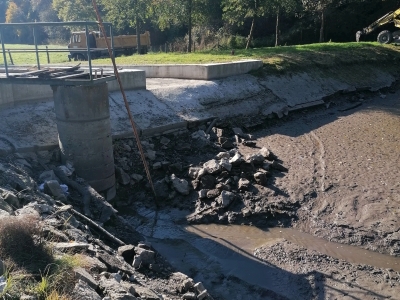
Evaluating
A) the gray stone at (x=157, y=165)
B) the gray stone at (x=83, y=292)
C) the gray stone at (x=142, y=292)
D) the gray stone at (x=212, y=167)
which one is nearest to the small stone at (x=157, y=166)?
the gray stone at (x=157, y=165)

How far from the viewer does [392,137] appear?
50.6 feet

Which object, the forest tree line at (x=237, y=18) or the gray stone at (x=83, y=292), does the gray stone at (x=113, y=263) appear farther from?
the forest tree line at (x=237, y=18)

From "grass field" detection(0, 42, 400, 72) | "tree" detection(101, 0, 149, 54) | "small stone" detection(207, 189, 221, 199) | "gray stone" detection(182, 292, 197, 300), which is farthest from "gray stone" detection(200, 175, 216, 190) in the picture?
"tree" detection(101, 0, 149, 54)

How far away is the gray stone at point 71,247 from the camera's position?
6.13 metres

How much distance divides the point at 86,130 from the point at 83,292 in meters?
6.35

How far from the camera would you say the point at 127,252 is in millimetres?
8102

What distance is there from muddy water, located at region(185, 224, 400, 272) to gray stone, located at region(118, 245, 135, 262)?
247 cm

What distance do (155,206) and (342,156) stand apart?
19.1ft

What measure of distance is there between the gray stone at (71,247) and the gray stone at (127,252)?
1425 mm

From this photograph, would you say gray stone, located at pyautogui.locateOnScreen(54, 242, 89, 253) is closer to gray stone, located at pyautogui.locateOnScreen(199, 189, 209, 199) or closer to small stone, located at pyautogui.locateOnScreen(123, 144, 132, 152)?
gray stone, located at pyautogui.locateOnScreen(199, 189, 209, 199)

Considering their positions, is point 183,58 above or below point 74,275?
above

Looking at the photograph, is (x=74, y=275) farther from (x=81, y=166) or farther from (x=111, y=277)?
(x=81, y=166)

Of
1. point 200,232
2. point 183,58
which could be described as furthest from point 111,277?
point 183,58

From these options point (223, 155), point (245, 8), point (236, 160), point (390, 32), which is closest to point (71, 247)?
point (236, 160)
